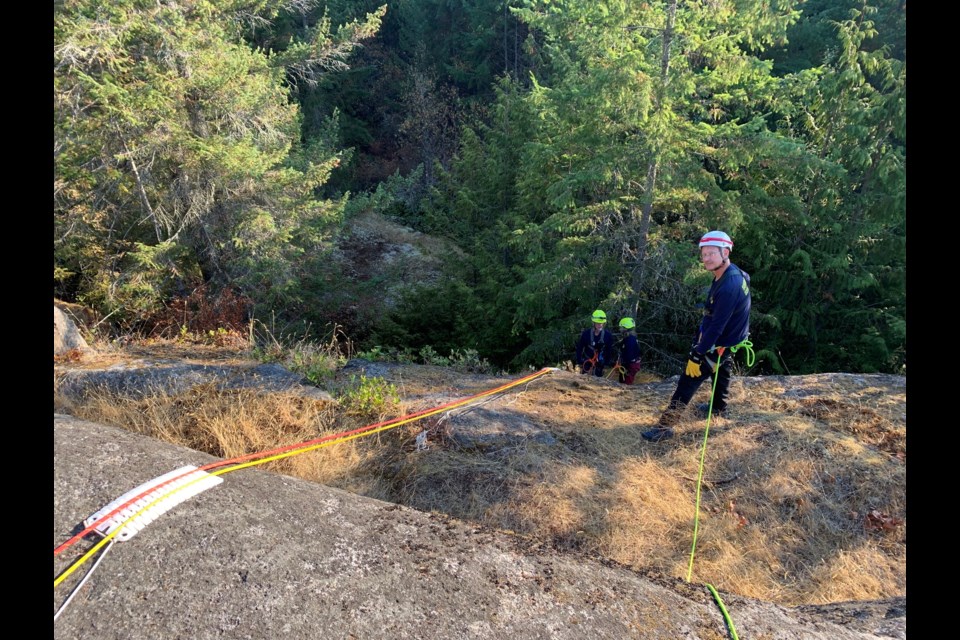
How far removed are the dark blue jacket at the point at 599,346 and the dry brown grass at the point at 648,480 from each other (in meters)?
2.57

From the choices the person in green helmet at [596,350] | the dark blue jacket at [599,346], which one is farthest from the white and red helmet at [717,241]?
the dark blue jacket at [599,346]

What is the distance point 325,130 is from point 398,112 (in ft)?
38.7

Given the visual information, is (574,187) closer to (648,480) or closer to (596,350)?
(596,350)

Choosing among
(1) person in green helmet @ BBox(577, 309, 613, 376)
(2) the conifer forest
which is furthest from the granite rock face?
(2) the conifer forest

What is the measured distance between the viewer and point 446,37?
2964cm

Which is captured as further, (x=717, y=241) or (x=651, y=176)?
(x=651, y=176)

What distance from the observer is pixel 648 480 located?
15.0 feet

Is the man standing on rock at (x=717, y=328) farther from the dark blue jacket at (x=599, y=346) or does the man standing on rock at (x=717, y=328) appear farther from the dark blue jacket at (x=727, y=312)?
the dark blue jacket at (x=599, y=346)

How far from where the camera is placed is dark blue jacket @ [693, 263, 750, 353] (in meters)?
4.86

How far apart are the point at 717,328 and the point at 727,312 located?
17 centimetres

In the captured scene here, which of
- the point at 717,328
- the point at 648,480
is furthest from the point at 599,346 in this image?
the point at 648,480

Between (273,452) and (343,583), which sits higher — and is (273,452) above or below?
below

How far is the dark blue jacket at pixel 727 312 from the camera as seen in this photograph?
15.9 feet

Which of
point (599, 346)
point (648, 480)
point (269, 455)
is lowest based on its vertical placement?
point (648, 480)
